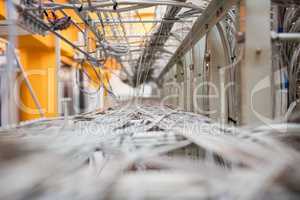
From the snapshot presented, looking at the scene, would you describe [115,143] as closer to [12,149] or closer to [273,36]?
[12,149]

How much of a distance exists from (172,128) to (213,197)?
0.55 meters

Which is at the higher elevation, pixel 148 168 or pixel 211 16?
pixel 211 16

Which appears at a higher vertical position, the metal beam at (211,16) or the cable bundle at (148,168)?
the metal beam at (211,16)

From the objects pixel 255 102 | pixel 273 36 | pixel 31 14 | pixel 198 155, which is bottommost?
pixel 198 155

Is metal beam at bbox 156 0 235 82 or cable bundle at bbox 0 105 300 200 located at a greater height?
metal beam at bbox 156 0 235 82

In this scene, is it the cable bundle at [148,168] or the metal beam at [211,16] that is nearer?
the cable bundle at [148,168]

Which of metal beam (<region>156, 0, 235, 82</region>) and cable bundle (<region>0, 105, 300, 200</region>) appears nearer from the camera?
cable bundle (<region>0, 105, 300, 200</region>)

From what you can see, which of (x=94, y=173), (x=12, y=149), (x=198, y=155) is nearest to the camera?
(x=94, y=173)

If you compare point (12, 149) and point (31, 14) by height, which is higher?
point (31, 14)

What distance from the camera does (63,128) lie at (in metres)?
1.09

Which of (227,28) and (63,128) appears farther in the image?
(227,28)

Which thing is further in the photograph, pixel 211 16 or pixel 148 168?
pixel 211 16

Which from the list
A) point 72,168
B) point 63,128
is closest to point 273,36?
point 72,168

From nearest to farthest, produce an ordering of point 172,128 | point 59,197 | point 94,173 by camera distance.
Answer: point 59,197, point 94,173, point 172,128
